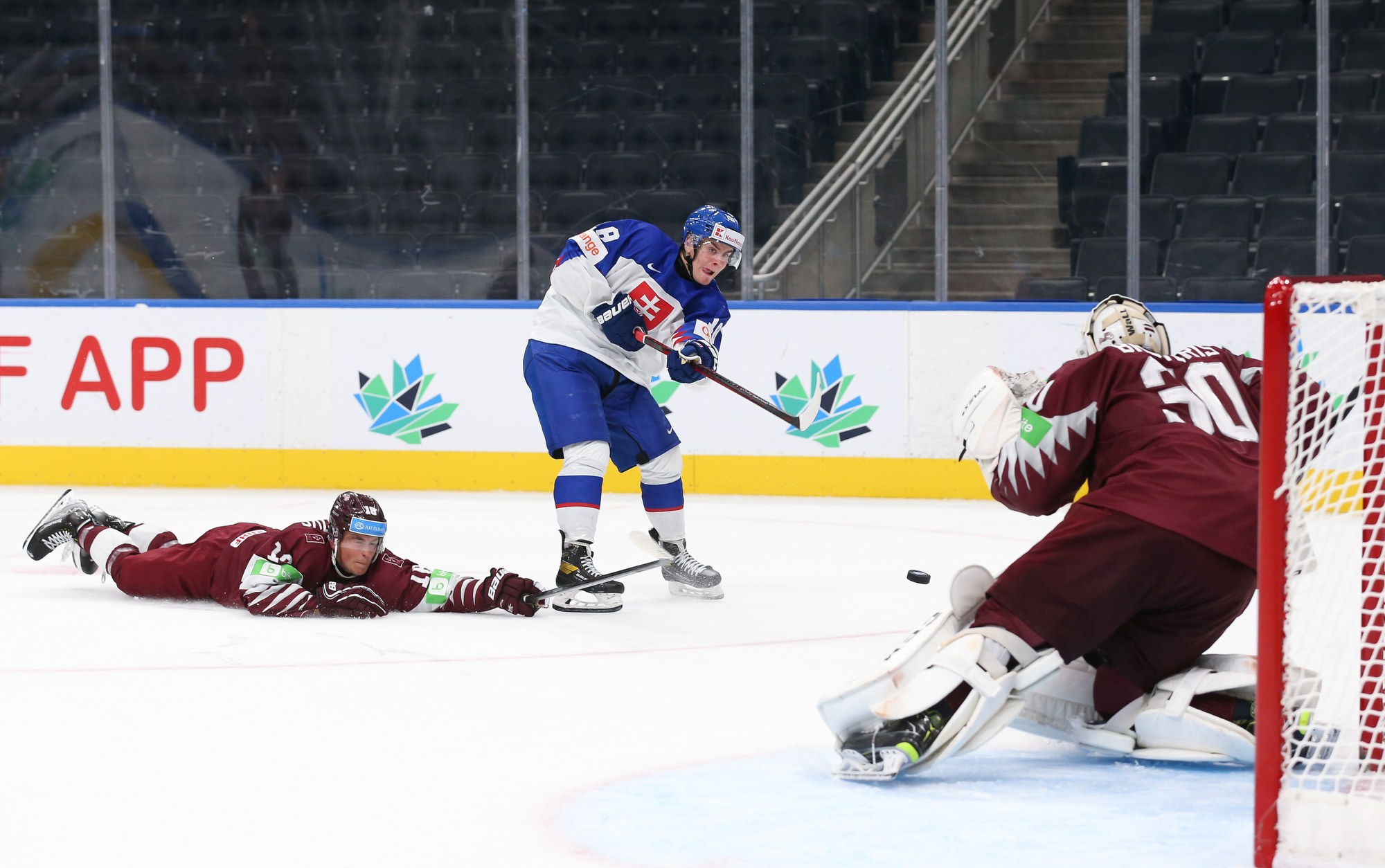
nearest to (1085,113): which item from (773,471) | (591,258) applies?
(773,471)

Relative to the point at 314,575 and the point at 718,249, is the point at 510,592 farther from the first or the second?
the point at 718,249

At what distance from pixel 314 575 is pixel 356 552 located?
0.16m

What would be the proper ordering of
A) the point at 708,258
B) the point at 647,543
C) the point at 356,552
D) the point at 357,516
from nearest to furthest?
the point at 357,516 → the point at 356,552 → the point at 708,258 → the point at 647,543

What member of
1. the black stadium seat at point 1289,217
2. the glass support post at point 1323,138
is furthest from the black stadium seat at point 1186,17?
the black stadium seat at point 1289,217

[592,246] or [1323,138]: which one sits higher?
[1323,138]

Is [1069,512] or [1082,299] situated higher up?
[1082,299]

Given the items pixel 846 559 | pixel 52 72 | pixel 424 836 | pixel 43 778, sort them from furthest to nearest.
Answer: pixel 52 72
pixel 846 559
pixel 43 778
pixel 424 836

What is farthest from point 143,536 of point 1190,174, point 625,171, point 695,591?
point 1190,174

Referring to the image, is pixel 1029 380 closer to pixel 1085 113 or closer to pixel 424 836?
pixel 424 836

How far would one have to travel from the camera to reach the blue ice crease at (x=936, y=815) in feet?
6.35

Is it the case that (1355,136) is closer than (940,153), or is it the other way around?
(1355,136)

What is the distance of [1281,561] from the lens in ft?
5.98

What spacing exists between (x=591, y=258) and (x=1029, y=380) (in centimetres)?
197

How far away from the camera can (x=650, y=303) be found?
13.9 ft
